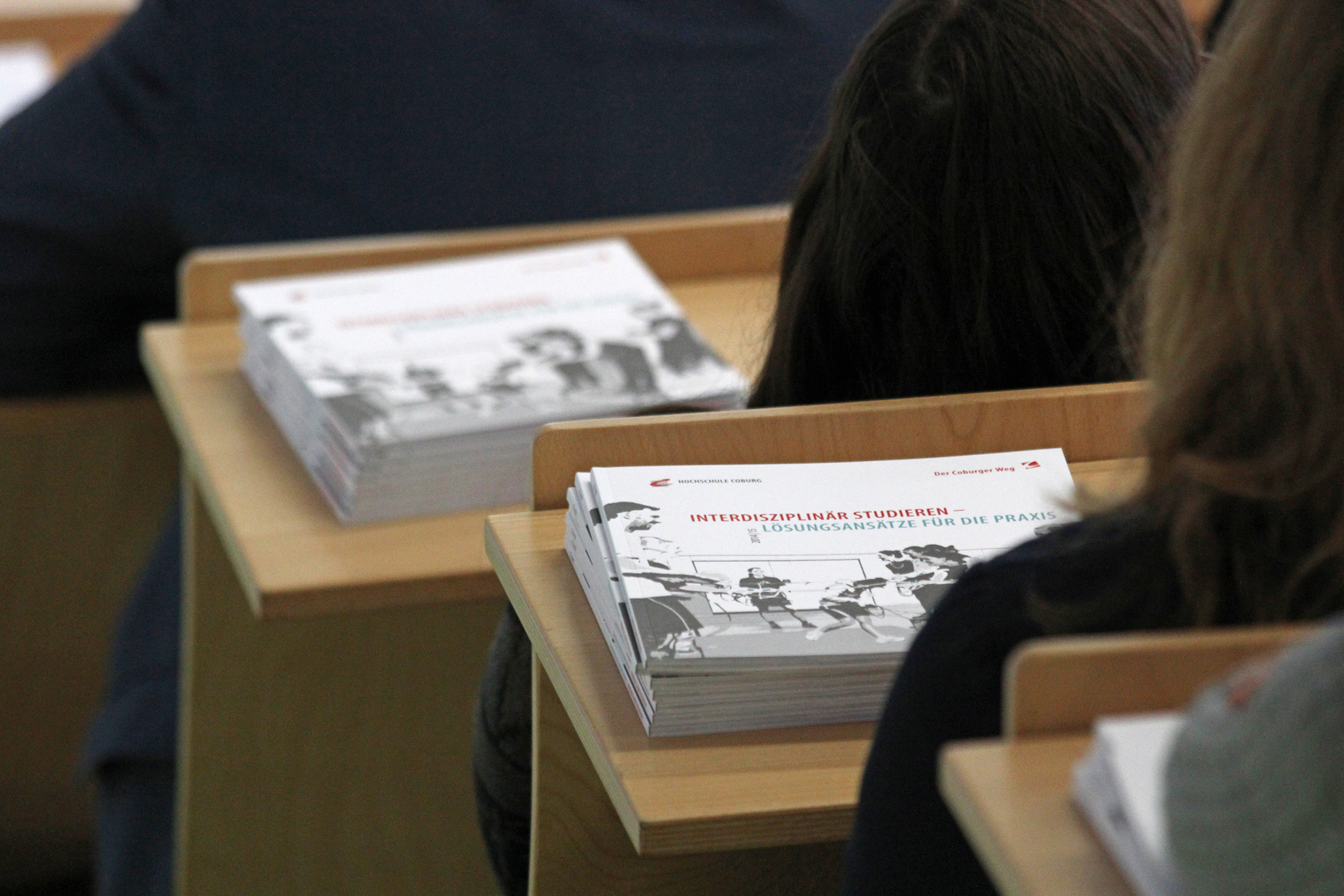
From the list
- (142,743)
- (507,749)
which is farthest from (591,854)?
(142,743)

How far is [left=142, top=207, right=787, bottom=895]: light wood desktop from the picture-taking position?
153cm

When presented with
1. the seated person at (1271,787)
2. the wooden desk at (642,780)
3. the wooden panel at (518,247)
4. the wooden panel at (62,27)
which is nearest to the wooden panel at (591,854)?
the wooden desk at (642,780)

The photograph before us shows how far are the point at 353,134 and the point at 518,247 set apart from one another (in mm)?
278

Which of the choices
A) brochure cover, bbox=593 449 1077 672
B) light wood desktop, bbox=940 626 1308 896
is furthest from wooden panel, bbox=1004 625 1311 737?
brochure cover, bbox=593 449 1077 672

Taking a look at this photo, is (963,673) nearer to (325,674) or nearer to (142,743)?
(325,674)

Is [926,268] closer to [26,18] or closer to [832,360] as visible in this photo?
[832,360]

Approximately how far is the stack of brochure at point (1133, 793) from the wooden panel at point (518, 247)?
3.69 feet

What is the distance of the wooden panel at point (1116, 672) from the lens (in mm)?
540

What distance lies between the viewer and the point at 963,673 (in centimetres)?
65

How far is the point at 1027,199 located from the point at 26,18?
2.95 m

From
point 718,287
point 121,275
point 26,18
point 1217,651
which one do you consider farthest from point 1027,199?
point 26,18

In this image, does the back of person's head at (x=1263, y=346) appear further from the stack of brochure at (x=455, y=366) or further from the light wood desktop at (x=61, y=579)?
the light wood desktop at (x=61, y=579)

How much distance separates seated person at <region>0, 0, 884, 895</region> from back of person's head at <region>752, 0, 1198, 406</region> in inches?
31.2

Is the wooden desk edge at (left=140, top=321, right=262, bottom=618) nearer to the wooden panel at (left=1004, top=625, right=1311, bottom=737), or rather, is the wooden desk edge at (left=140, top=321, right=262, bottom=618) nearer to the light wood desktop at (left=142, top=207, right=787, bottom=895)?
the light wood desktop at (left=142, top=207, right=787, bottom=895)
